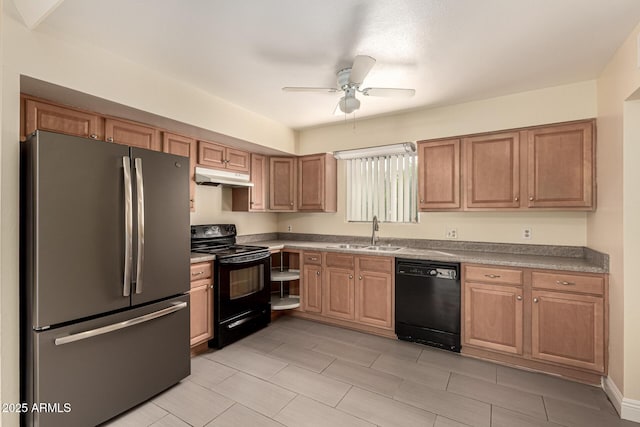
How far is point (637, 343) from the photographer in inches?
78.1

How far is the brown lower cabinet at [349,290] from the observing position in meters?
3.28

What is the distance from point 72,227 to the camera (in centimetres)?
177

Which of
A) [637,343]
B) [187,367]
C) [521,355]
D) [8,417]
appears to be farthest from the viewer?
[521,355]

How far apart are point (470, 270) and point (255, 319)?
2.31 metres

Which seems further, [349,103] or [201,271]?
[201,271]

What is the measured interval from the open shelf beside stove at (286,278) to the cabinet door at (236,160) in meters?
1.26

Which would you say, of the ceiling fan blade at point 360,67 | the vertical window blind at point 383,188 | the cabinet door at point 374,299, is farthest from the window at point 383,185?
the ceiling fan blade at point 360,67

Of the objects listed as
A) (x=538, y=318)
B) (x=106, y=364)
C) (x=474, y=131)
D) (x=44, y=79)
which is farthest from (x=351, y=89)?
(x=106, y=364)

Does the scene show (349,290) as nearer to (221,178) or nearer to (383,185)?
(383,185)

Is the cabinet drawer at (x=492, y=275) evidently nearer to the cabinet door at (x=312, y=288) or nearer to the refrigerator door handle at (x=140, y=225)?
the cabinet door at (x=312, y=288)

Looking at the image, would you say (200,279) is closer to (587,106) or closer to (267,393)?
(267,393)

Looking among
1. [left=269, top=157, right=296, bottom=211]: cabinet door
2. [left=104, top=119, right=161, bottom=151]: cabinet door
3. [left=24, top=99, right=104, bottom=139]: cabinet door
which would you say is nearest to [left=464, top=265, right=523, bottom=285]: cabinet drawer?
[left=269, top=157, right=296, bottom=211]: cabinet door

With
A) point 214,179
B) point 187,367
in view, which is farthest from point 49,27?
point 187,367

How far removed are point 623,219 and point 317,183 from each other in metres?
3.00
